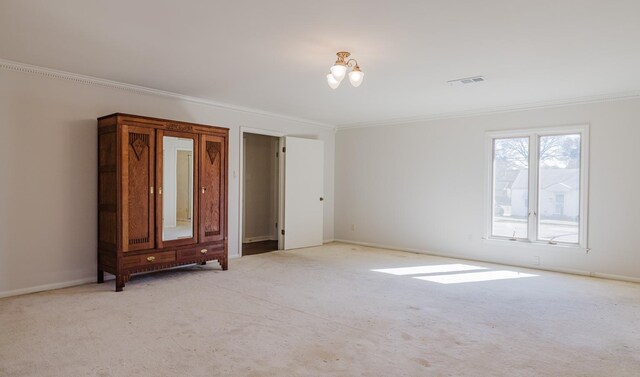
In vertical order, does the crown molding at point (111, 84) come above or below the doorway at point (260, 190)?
above

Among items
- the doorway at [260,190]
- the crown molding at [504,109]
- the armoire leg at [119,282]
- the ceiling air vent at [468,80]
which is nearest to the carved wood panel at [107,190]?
the armoire leg at [119,282]

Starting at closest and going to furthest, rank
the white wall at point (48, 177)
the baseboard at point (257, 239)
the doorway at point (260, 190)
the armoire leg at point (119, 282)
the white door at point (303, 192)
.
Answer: the white wall at point (48, 177) < the armoire leg at point (119, 282) < the white door at point (303, 192) < the baseboard at point (257, 239) < the doorway at point (260, 190)

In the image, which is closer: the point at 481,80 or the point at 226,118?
the point at 481,80

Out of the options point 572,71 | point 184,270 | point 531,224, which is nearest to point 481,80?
Answer: point 572,71

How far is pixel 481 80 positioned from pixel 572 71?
88cm

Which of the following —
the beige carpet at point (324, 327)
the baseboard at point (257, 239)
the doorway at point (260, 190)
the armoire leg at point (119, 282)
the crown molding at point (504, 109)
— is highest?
the crown molding at point (504, 109)

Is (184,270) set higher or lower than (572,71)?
lower

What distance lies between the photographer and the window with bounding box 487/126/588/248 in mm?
5473

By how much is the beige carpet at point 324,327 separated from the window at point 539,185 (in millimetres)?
815

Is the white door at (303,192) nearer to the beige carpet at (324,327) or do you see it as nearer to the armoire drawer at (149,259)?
the beige carpet at (324,327)

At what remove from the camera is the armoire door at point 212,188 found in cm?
507

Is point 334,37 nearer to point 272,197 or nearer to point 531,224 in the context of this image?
point 531,224

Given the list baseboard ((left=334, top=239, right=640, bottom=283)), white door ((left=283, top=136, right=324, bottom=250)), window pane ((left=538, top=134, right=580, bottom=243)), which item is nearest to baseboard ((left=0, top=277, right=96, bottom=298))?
white door ((left=283, top=136, right=324, bottom=250))

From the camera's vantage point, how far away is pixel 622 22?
114 inches
